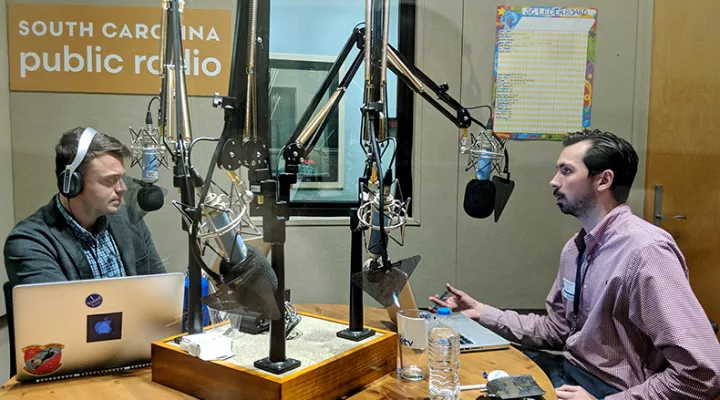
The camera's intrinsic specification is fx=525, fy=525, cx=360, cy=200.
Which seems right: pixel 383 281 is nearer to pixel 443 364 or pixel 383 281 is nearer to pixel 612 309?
pixel 443 364

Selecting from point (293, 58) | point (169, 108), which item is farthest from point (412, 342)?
point (293, 58)

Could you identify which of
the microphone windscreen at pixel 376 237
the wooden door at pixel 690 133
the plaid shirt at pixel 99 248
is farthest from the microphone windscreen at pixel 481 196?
the plaid shirt at pixel 99 248

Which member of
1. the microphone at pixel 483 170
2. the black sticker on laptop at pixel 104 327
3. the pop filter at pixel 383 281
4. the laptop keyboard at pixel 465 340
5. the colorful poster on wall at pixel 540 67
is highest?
the colorful poster on wall at pixel 540 67

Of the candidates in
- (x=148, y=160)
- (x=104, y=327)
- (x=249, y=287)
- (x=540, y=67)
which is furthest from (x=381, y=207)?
(x=540, y=67)

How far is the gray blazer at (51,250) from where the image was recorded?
5.09 feet

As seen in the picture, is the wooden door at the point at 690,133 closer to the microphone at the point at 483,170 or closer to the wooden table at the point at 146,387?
the microphone at the point at 483,170

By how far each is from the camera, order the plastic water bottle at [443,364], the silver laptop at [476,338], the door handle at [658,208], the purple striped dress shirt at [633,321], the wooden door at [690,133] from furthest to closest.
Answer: the door handle at [658,208]
the wooden door at [690,133]
the silver laptop at [476,338]
the purple striped dress shirt at [633,321]
the plastic water bottle at [443,364]

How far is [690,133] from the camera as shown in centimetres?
252

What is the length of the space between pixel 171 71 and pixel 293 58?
106 centimetres

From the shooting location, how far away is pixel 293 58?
2533 millimetres

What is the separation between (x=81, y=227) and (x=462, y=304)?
53.1 inches

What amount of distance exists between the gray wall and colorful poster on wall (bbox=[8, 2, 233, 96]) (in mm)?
100

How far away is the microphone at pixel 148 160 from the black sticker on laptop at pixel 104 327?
0.90 metres

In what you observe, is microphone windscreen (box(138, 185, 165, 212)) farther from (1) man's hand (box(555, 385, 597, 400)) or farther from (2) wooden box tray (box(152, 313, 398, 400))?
(1) man's hand (box(555, 385, 597, 400))
